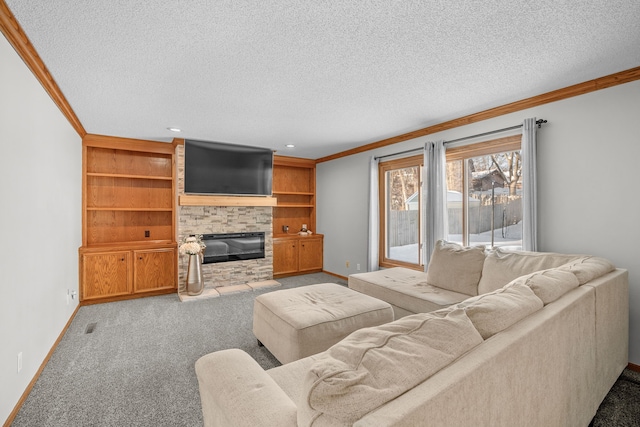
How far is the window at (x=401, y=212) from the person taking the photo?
14.9 feet

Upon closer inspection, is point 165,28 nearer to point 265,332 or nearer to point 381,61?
point 381,61

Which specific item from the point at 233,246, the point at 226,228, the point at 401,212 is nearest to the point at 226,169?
the point at 226,228

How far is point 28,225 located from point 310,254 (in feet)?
14.8

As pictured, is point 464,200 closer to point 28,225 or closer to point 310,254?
point 310,254

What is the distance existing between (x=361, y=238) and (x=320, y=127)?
7.13 ft

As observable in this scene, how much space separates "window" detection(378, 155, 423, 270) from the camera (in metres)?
4.53

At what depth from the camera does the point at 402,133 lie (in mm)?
4371

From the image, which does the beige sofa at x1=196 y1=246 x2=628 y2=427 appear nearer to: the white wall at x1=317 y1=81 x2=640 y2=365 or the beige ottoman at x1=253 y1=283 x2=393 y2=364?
the beige ottoman at x1=253 y1=283 x2=393 y2=364

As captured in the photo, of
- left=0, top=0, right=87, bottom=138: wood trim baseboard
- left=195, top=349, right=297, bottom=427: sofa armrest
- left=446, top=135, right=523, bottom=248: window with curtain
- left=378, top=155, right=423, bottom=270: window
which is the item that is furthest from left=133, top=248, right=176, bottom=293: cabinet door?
left=446, top=135, right=523, bottom=248: window with curtain

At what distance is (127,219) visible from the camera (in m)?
4.93

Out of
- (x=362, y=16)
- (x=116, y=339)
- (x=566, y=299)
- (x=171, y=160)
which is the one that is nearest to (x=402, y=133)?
(x=362, y=16)

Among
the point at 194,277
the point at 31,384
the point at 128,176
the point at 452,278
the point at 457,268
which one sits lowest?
the point at 31,384

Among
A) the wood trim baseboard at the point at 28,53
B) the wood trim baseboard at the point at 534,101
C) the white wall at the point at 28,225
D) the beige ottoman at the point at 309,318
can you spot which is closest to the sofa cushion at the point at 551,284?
the beige ottoman at the point at 309,318

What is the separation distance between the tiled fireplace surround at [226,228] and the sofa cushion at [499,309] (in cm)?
442
